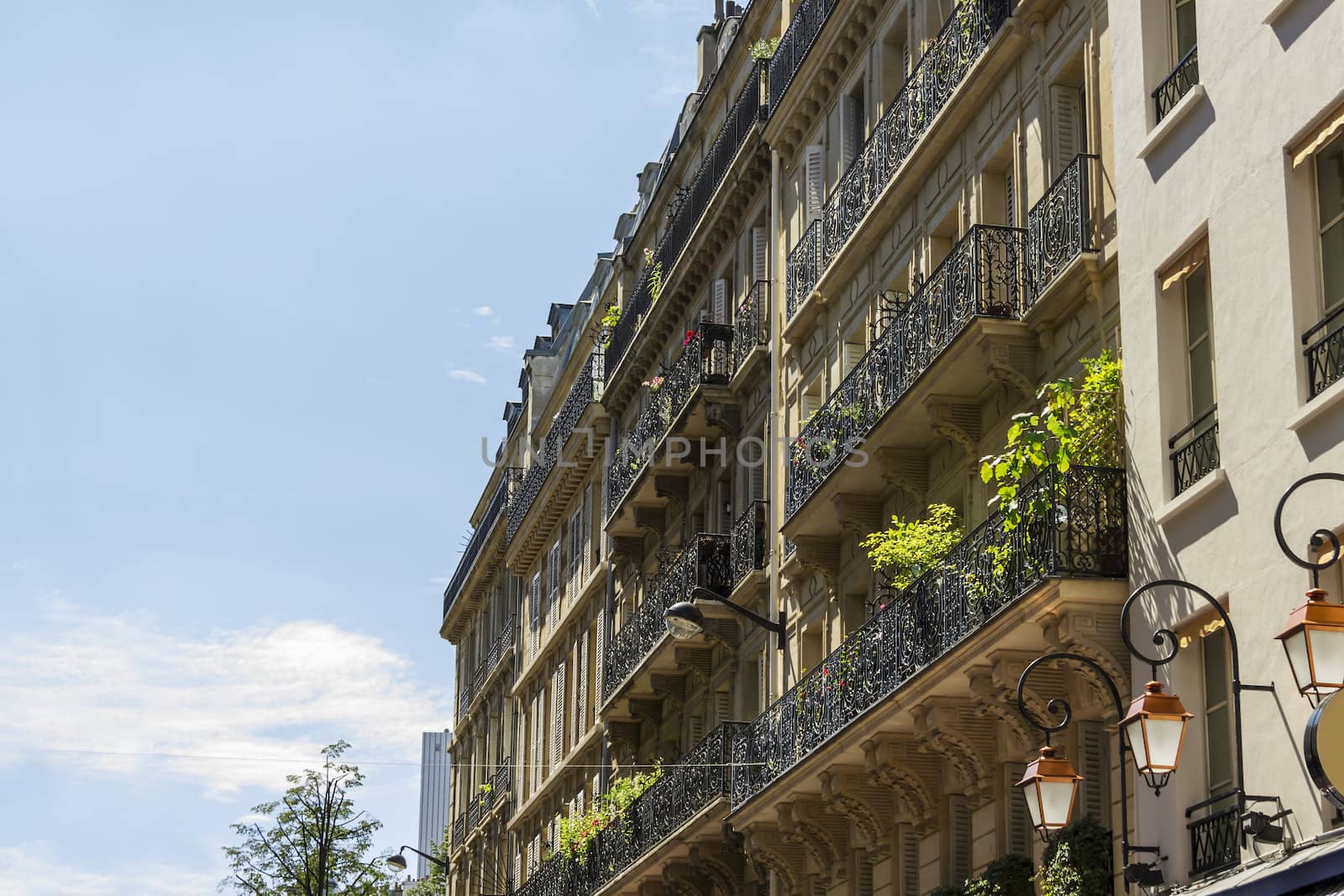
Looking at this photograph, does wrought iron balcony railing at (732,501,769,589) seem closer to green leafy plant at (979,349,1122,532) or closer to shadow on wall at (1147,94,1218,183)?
green leafy plant at (979,349,1122,532)

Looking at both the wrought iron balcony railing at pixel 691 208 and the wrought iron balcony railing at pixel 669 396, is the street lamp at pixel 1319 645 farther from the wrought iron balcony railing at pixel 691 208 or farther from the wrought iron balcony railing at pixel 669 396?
the wrought iron balcony railing at pixel 669 396

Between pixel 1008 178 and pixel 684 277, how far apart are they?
1407 cm

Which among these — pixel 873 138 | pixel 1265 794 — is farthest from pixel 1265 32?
pixel 873 138

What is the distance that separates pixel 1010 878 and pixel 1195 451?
16.2 ft

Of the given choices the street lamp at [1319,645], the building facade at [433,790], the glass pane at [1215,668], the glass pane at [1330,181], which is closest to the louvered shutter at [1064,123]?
the glass pane at [1330,181]

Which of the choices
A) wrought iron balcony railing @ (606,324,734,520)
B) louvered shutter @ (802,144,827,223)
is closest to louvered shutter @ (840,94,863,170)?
louvered shutter @ (802,144,827,223)

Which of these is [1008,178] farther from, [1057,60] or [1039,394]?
[1039,394]

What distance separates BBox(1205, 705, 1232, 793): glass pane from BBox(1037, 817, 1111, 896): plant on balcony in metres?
1.63

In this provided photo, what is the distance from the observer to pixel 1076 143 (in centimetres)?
2033

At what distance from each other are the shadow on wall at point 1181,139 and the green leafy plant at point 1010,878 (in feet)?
20.4

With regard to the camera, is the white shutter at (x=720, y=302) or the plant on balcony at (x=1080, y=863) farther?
the white shutter at (x=720, y=302)

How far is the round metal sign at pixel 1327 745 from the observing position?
12.6 m

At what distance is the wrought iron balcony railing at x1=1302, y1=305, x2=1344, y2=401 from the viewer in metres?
14.4

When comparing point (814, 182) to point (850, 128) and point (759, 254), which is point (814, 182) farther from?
point (759, 254)
